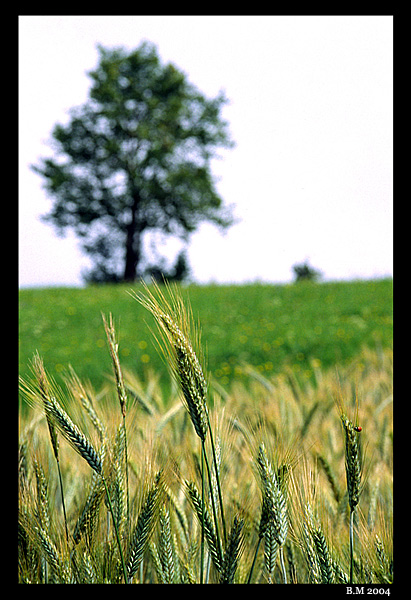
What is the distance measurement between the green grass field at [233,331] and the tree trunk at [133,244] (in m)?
9.28

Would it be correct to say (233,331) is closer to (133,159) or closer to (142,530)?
(142,530)

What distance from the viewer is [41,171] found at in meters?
20.0

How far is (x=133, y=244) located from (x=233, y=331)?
45.1ft

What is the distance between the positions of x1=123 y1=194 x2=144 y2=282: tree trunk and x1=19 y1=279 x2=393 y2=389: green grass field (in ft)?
30.4

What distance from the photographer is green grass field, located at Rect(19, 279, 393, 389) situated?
556 centimetres

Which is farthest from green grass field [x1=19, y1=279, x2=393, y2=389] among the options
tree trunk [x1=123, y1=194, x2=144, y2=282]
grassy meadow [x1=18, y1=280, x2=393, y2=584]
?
tree trunk [x1=123, y1=194, x2=144, y2=282]

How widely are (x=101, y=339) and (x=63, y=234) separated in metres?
15.5

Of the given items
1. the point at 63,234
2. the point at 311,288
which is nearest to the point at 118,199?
the point at 63,234

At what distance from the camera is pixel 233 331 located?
7.18 m

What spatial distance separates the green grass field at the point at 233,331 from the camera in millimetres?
5562

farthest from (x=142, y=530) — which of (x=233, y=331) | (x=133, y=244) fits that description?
(x=133, y=244)

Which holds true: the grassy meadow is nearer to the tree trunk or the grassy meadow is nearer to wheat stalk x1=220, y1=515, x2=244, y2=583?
wheat stalk x1=220, y1=515, x2=244, y2=583

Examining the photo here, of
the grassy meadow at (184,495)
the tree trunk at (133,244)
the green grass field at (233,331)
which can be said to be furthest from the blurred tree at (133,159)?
the grassy meadow at (184,495)
